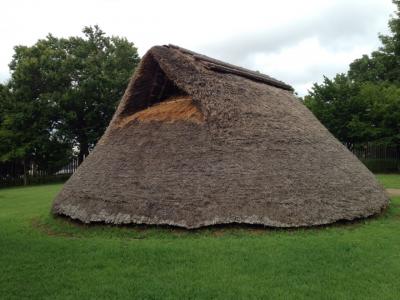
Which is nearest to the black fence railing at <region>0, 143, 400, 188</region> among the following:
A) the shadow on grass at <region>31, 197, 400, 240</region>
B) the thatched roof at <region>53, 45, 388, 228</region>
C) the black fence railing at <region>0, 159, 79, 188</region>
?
the black fence railing at <region>0, 159, 79, 188</region>

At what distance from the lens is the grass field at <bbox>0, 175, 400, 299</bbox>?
5.80 meters

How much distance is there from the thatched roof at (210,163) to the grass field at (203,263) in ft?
1.58

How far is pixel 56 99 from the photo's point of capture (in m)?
32.9

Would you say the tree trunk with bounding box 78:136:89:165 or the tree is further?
the tree trunk with bounding box 78:136:89:165

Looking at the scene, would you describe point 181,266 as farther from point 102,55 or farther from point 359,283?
point 102,55

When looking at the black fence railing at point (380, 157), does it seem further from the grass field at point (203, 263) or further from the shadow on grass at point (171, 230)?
the grass field at point (203, 263)

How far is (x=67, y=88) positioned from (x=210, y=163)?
27.7 metres

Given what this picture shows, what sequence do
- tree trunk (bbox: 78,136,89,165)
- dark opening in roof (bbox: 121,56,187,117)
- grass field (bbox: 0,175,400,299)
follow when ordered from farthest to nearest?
tree trunk (bbox: 78,136,89,165) < dark opening in roof (bbox: 121,56,187,117) < grass field (bbox: 0,175,400,299)

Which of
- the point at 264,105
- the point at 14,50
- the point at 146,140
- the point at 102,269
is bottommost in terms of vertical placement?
the point at 102,269

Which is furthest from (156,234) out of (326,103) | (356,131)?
(326,103)

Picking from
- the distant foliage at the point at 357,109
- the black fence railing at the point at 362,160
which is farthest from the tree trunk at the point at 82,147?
the distant foliage at the point at 357,109

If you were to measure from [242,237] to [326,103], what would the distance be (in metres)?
25.3

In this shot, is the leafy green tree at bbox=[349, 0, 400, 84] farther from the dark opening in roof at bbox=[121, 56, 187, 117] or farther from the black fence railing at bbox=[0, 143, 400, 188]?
the dark opening in roof at bbox=[121, 56, 187, 117]

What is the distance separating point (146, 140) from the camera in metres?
10.7
